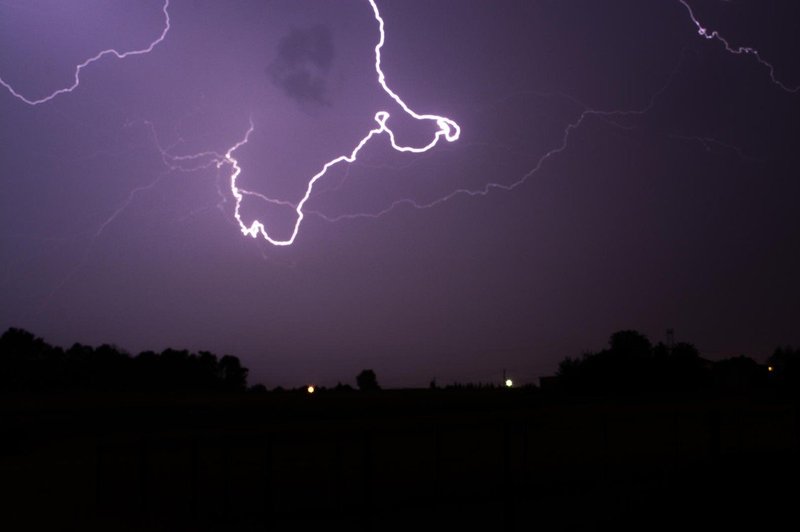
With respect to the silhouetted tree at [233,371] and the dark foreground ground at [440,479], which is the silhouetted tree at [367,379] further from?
the dark foreground ground at [440,479]

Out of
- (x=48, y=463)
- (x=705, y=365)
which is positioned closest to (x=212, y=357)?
(x=705, y=365)

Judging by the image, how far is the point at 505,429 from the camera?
934 cm

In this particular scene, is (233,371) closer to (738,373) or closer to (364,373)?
(364,373)

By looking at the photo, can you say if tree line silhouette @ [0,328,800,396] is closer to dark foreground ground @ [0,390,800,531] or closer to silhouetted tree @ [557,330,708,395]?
silhouetted tree @ [557,330,708,395]

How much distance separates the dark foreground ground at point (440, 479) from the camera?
840 centimetres

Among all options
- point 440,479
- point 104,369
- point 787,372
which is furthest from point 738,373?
point 104,369

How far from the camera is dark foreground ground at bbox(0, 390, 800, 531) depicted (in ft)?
27.6

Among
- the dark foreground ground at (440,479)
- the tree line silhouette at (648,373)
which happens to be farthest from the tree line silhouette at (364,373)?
the dark foreground ground at (440,479)

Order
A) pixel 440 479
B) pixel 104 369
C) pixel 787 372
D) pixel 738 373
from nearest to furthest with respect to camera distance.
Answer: pixel 440 479, pixel 787 372, pixel 738 373, pixel 104 369

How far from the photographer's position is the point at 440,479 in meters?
11.4

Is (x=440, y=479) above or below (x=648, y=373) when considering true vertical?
below

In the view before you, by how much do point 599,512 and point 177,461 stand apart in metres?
10.6

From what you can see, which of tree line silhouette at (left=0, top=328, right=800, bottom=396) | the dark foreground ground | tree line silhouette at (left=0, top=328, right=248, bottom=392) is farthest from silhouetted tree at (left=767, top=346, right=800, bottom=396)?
tree line silhouette at (left=0, top=328, right=248, bottom=392)

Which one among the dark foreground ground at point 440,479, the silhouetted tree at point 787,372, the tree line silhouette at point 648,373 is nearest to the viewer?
the dark foreground ground at point 440,479
